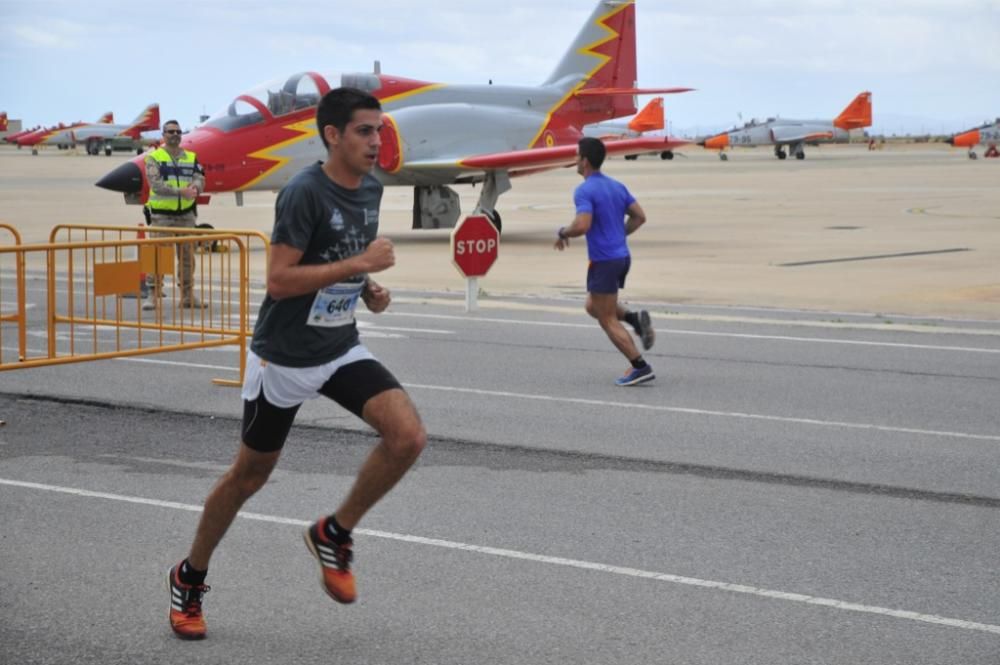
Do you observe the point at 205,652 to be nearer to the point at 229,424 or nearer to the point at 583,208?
the point at 229,424

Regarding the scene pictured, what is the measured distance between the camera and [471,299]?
52.9ft

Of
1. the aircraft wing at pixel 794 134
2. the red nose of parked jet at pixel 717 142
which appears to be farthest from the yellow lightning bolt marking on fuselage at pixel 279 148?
the red nose of parked jet at pixel 717 142

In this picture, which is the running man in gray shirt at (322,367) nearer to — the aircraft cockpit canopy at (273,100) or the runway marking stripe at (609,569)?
the runway marking stripe at (609,569)

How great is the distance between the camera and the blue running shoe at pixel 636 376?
36.3 feet

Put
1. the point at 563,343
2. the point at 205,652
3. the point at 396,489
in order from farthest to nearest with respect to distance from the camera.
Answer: the point at 563,343
the point at 396,489
the point at 205,652

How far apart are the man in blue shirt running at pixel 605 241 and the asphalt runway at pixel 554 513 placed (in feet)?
1.10

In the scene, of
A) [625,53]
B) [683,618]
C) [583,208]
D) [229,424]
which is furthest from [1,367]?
[625,53]

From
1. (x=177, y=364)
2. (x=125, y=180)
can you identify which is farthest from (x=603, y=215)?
(x=125, y=180)

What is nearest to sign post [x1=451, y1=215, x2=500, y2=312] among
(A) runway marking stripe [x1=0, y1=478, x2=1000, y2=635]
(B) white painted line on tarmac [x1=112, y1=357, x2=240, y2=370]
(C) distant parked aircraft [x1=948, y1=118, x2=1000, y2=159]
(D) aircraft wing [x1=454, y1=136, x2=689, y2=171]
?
(B) white painted line on tarmac [x1=112, y1=357, x2=240, y2=370]

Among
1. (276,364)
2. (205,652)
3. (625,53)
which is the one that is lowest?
(205,652)

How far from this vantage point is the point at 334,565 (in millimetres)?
5195

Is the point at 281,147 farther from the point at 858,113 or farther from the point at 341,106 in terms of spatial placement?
the point at 858,113

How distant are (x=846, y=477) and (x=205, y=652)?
13.5ft

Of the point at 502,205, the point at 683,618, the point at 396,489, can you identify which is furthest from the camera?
the point at 502,205
